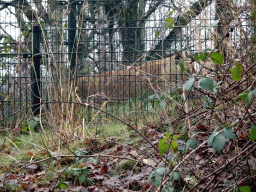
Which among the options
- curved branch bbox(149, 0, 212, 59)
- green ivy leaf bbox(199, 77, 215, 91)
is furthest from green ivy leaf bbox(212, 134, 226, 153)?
curved branch bbox(149, 0, 212, 59)

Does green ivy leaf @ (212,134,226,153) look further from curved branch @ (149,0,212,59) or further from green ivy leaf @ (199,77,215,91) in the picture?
curved branch @ (149,0,212,59)

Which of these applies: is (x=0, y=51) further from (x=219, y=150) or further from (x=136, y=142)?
(x=219, y=150)

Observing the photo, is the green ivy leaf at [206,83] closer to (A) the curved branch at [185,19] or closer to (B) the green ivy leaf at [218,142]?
(B) the green ivy leaf at [218,142]

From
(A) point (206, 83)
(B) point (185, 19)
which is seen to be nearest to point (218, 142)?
(A) point (206, 83)

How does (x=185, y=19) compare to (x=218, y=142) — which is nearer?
(x=218, y=142)

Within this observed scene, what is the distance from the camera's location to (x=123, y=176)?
2562 mm

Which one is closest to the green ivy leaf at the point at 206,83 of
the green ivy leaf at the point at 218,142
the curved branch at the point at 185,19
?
the green ivy leaf at the point at 218,142

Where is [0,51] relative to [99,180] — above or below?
above

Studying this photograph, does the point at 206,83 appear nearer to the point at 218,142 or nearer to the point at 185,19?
the point at 218,142

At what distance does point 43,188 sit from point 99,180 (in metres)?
0.48

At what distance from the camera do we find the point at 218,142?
1.31 m

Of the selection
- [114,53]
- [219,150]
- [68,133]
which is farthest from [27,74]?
[219,150]

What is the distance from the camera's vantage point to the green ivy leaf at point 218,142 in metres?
1.29

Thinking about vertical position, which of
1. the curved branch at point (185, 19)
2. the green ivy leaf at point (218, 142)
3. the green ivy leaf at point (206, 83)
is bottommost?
the green ivy leaf at point (218, 142)
